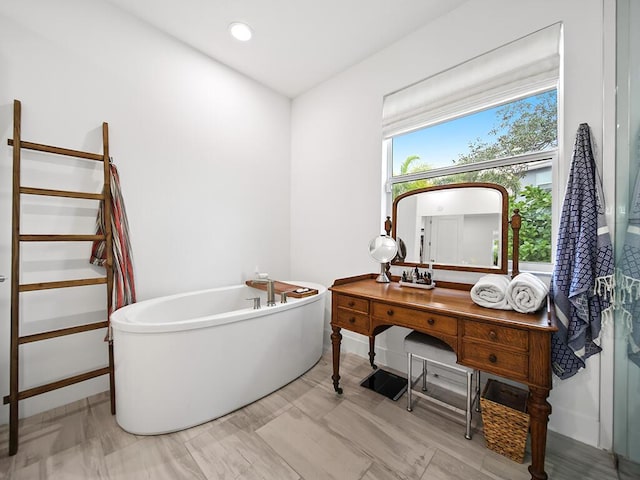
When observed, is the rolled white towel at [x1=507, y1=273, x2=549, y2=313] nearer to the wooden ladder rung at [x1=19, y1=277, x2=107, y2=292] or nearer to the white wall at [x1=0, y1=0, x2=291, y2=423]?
the white wall at [x1=0, y1=0, x2=291, y2=423]

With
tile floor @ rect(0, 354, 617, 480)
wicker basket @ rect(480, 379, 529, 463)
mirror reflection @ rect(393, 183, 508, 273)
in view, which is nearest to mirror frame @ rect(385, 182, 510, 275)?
mirror reflection @ rect(393, 183, 508, 273)

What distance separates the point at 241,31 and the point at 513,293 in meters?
2.63

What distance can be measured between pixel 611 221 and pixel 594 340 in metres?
0.60

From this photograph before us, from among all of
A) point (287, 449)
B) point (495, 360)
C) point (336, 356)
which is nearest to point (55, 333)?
point (287, 449)

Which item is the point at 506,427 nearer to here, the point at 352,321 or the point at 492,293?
the point at 492,293

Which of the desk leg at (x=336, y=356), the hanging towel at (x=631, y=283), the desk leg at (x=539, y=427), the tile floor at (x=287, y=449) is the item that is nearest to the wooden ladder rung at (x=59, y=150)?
the tile floor at (x=287, y=449)

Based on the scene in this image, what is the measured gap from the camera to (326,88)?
2805mm

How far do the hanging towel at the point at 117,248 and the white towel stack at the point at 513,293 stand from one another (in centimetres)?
219

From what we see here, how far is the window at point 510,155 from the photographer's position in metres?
1.68

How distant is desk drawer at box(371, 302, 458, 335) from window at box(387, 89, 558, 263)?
819mm

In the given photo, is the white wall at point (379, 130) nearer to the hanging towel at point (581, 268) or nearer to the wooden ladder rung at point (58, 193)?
the hanging towel at point (581, 268)

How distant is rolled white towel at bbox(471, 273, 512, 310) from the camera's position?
4.40 feet

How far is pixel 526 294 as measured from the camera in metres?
1.28

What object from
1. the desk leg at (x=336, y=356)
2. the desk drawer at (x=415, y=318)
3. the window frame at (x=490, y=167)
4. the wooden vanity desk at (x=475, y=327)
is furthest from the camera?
the desk leg at (x=336, y=356)
